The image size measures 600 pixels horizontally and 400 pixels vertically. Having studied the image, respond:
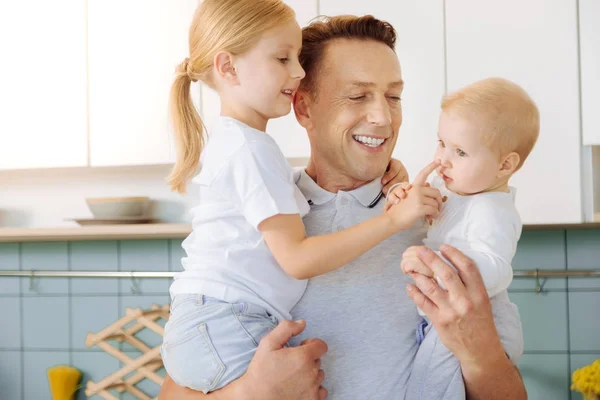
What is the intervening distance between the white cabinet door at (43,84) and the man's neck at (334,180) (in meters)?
1.38

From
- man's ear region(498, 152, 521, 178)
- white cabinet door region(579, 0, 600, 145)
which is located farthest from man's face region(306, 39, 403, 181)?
white cabinet door region(579, 0, 600, 145)

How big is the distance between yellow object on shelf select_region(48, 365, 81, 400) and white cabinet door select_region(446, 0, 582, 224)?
5.89ft

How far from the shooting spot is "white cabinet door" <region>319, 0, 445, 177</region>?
7.60ft

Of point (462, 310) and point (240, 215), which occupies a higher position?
point (240, 215)

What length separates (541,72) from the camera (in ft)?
7.35

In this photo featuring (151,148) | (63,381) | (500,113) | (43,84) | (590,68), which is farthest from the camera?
(63,381)

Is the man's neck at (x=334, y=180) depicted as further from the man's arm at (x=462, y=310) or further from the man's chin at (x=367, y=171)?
the man's arm at (x=462, y=310)

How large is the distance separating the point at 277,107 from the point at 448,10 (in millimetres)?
1154

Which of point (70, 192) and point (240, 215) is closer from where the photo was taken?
point (240, 215)

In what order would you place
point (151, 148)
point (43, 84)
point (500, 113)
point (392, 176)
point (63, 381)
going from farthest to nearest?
Answer: point (63, 381)
point (43, 84)
point (151, 148)
point (392, 176)
point (500, 113)

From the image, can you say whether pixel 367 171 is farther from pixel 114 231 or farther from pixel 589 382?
pixel 114 231

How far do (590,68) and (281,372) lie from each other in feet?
4.71

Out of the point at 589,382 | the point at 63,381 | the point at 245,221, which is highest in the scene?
the point at 245,221

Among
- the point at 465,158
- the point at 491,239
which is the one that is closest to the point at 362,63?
the point at 465,158
